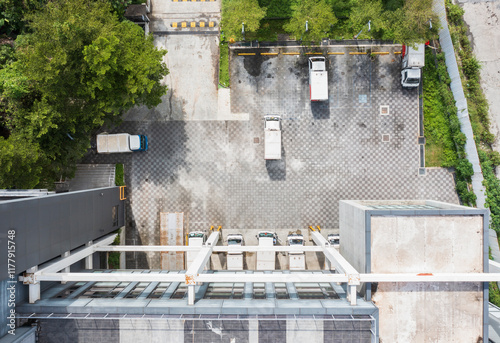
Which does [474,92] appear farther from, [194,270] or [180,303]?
[180,303]

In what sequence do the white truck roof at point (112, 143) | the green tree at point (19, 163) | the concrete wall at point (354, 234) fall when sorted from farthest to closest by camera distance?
the white truck roof at point (112, 143)
the green tree at point (19, 163)
the concrete wall at point (354, 234)

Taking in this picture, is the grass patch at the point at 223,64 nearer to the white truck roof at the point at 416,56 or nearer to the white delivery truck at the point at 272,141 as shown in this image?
the white delivery truck at the point at 272,141

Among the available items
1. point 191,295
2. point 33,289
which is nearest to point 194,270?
point 191,295

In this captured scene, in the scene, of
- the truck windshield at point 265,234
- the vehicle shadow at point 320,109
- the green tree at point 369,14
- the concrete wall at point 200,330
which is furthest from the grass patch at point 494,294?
the green tree at point 369,14

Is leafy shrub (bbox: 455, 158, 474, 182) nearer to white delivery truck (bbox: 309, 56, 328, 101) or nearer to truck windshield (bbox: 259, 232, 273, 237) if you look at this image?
white delivery truck (bbox: 309, 56, 328, 101)

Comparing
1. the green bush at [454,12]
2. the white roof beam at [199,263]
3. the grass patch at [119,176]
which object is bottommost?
the white roof beam at [199,263]

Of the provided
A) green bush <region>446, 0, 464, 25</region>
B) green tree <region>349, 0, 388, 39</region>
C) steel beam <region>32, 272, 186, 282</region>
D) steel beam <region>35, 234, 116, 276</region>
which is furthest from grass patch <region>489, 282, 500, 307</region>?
steel beam <region>35, 234, 116, 276</region>
